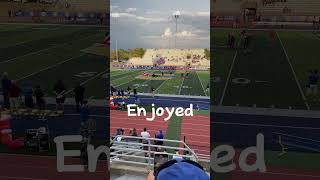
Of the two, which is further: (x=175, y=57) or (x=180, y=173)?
(x=175, y=57)

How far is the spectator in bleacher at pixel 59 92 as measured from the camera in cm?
681

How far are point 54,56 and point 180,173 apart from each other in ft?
21.3

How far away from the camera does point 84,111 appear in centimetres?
692

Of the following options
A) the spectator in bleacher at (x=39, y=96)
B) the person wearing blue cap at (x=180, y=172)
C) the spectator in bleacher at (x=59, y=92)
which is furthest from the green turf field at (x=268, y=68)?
the person wearing blue cap at (x=180, y=172)

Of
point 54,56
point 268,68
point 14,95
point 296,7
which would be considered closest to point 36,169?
point 14,95

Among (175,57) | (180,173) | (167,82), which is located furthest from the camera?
(175,57)

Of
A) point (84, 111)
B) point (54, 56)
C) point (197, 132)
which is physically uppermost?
point (54, 56)

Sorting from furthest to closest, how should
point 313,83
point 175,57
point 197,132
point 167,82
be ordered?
point 175,57 < point 167,82 < point 197,132 < point 313,83

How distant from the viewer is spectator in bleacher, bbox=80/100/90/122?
22.4 ft

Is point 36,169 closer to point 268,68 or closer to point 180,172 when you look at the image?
point 268,68

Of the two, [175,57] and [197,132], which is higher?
[175,57]

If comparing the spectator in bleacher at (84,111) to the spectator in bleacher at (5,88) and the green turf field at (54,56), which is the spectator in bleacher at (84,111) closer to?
the green turf field at (54,56)

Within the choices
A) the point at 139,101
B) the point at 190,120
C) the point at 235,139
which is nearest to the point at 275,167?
Answer: the point at 235,139

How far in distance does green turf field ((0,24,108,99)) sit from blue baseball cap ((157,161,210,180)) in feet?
19.9
